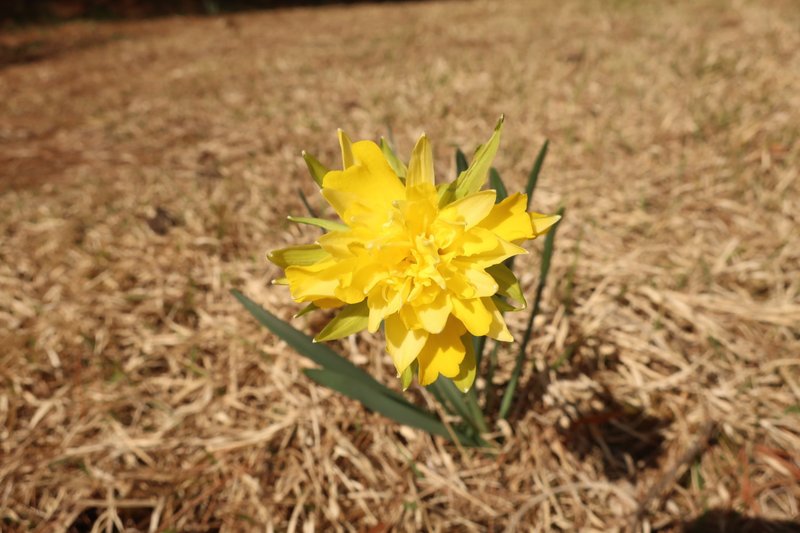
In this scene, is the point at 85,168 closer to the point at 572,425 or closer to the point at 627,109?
the point at 572,425

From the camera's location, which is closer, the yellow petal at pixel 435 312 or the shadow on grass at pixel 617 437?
the yellow petal at pixel 435 312

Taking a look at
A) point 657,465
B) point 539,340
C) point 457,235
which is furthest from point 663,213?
point 457,235

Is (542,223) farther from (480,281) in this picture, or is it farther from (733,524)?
(733,524)

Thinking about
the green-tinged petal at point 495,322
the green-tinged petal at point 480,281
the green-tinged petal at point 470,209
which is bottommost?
the green-tinged petal at point 495,322

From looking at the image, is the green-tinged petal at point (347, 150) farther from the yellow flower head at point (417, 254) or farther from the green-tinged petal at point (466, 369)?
the green-tinged petal at point (466, 369)

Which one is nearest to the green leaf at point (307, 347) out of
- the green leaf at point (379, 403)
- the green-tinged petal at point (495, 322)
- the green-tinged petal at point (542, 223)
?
the green leaf at point (379, 403)

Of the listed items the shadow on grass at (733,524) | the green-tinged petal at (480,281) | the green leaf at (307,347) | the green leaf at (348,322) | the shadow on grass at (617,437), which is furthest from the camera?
the shadow on grass at (617,437)

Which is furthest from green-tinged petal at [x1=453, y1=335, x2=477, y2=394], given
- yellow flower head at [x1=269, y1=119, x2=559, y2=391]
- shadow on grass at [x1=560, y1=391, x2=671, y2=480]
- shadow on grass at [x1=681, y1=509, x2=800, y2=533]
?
shadow on grass at [x1=681, y1=509, x2=800, y2=533]

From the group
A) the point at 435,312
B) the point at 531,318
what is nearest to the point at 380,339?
the point at 531,318
